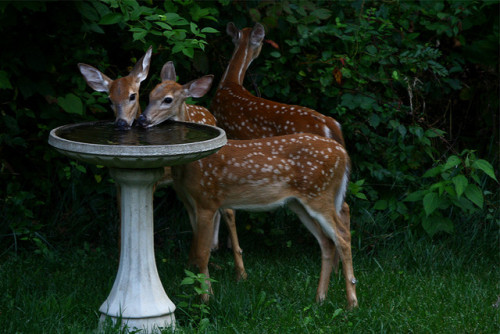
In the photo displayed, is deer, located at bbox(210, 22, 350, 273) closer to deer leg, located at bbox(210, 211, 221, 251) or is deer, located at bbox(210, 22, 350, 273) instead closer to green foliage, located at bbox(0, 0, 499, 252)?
green foliage, located at bbox(0, 0, 499, 252)

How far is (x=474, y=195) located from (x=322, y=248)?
1.42 metres

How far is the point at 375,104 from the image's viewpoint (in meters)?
6.32

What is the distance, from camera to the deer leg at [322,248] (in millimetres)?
4934

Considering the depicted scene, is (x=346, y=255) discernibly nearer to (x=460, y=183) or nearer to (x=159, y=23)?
(x=460, y=183)

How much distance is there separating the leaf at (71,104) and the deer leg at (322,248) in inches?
74.6

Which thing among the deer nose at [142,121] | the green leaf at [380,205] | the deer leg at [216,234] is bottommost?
the deer leg at [216,234]

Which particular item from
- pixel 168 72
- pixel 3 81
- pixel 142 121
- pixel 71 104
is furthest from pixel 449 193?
pixel 3 81

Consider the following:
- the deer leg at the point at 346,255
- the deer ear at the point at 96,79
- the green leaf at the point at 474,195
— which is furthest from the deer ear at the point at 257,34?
the green leaf at the point at 474,195

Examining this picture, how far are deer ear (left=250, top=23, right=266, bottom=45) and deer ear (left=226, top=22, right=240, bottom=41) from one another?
0.45 feet

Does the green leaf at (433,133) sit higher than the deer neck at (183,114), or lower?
lower

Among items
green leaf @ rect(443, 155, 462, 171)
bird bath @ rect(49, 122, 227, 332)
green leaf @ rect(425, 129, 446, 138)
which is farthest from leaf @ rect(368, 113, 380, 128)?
bird bath @ rect(49, 122, 227, 332)

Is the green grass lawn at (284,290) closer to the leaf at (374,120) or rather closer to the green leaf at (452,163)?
the green leaf at (452,163)

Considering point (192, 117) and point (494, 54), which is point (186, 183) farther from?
point (494, 54)

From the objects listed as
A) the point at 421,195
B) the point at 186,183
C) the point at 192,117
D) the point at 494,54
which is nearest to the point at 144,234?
the point at 186,183
